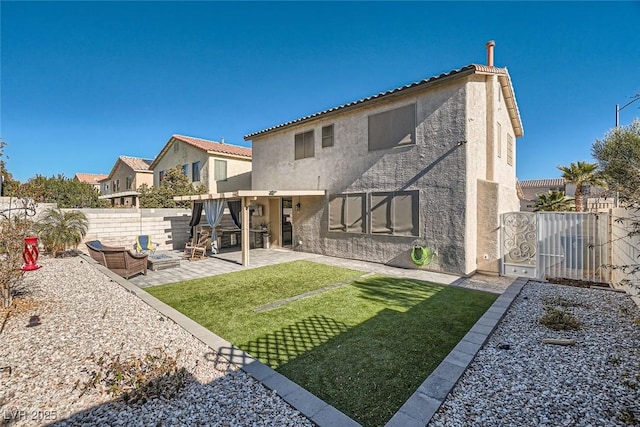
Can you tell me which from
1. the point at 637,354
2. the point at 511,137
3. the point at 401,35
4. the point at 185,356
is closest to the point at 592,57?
the point at 511,137

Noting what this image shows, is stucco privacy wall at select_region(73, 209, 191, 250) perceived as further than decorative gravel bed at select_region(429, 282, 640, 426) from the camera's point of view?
Yes

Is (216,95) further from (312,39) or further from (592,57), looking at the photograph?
(592,57)

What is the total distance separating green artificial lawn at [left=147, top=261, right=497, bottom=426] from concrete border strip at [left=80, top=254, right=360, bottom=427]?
0.70 ft

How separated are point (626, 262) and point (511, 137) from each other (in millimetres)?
9285

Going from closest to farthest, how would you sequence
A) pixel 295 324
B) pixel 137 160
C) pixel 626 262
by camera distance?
pixel 295 324 < pixel 626 262 < pixel 137 160

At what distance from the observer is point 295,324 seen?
18.6 ft

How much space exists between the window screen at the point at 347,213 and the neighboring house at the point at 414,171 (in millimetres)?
Answer: 44

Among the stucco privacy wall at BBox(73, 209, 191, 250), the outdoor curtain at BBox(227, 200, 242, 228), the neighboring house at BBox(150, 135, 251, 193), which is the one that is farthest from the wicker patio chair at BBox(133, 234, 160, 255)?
the neighboring house at BBox(150, 135, 251, 193)

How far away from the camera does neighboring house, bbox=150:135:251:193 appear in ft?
70.5

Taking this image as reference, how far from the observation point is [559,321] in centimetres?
503

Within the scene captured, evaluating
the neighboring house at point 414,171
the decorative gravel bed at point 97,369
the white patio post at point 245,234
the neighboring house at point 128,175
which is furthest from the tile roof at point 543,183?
the neighboring house at point 128,175

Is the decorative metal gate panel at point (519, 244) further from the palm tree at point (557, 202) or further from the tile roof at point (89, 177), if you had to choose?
the tile roof at point (89, 177)

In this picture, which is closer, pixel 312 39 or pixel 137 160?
pixel 312 39

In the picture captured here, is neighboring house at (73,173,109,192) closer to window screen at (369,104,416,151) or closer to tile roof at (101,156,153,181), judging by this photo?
tile roof at (101,156,153,181)
